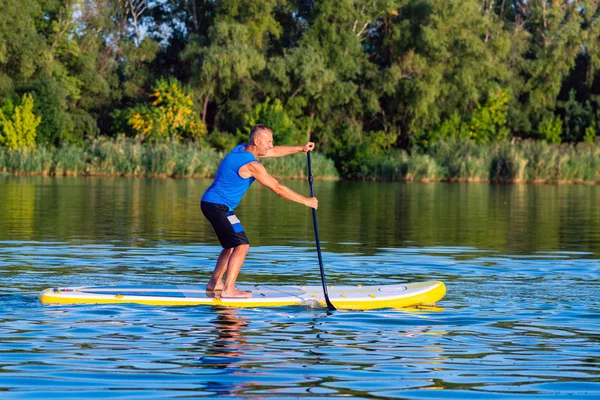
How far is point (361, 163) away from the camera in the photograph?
65375mm

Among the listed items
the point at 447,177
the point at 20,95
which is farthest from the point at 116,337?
the point at 20,95

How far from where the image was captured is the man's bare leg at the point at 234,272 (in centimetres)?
1173

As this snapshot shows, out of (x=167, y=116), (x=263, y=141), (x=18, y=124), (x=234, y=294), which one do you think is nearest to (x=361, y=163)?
(x=167, y=116)

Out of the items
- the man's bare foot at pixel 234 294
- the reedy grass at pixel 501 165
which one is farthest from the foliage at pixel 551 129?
the man's bare foot at pixel 234 294

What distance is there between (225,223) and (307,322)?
177 cm

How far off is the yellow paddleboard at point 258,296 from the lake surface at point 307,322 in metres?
0.18

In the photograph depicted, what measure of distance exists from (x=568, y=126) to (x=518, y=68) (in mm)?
5279

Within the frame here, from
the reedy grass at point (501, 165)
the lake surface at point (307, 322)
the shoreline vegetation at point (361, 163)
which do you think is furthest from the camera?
the reedy grass at point (501, 165)

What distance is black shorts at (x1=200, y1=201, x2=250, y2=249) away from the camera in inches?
469

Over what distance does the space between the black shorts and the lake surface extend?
992 mm

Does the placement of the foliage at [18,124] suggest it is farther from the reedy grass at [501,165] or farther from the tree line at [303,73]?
the reedy grass at [501,165]

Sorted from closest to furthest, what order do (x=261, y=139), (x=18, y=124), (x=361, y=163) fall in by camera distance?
1. (x=261, y=139)
2. (x=18, y=124)
3. (x=361, y=163)

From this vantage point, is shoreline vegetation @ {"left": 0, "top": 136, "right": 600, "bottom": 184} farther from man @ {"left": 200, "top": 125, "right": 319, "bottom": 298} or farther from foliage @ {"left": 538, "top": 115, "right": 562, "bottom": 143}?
man @ {"left": 200, "top": 125, "right": 319, "bottom": 298}

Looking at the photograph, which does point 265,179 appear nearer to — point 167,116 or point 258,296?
point 258,296
